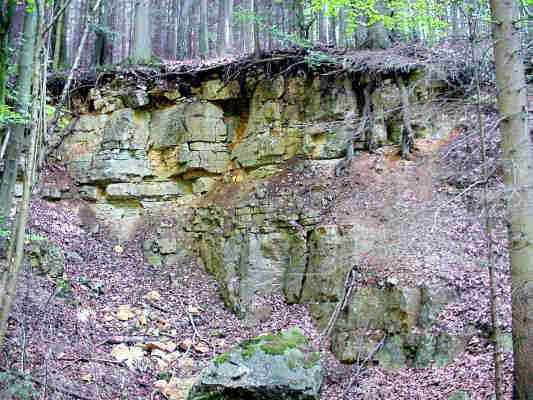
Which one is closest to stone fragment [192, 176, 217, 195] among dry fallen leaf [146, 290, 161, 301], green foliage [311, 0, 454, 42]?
dry fallen leaf [146, 290, 161, 301]

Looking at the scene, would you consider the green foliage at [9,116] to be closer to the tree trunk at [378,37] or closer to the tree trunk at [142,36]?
the tree trunk at [142,36]

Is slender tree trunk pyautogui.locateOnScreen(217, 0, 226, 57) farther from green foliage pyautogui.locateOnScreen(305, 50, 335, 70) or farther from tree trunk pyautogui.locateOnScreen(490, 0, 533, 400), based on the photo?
tree trunk pyautogui.locateOnScreen(490, 0, 533, 400)

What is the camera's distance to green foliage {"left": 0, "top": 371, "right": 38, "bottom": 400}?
5.98 meters

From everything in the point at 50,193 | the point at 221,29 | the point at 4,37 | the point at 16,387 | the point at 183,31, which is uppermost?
the point at 183,31

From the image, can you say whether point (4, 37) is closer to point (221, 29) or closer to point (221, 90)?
point (221, 90)

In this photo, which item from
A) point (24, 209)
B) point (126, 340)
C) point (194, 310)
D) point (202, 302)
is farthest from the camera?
point (202, 302)

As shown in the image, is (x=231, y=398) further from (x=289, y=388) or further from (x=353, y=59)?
(x=353, y=59)

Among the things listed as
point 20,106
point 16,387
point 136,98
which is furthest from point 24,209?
point 136,98

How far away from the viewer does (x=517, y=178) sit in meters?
5.23

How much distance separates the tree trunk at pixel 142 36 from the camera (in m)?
14.8

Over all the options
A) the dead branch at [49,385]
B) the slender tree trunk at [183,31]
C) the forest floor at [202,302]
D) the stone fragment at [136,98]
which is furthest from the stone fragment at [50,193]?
the slender tree trunk at [183,31]

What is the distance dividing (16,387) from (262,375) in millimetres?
3550

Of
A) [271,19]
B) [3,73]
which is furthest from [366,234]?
[271,19]

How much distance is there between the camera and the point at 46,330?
7.93 metres
